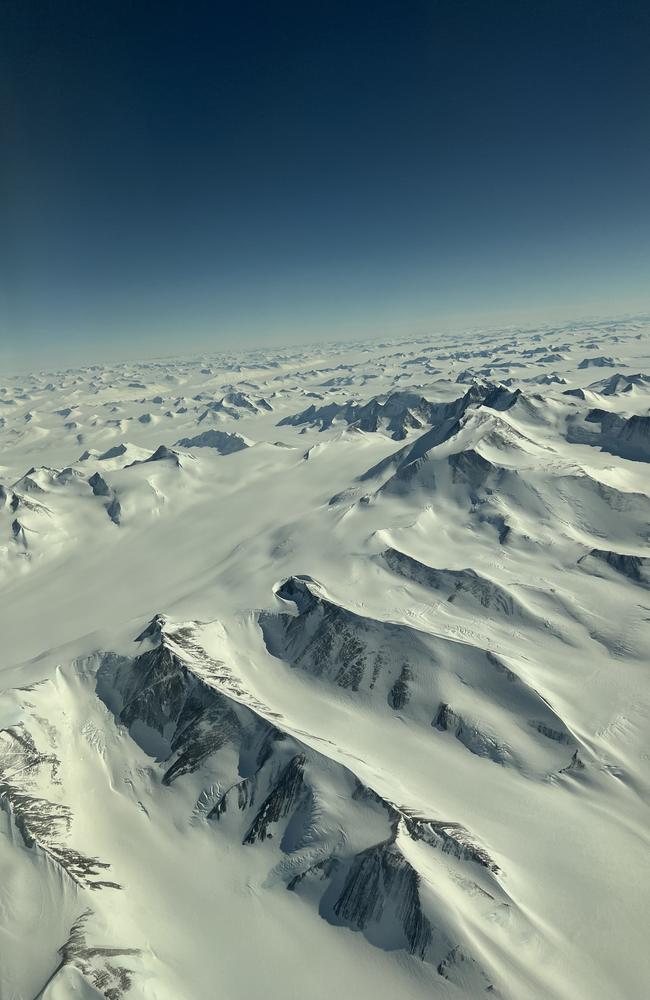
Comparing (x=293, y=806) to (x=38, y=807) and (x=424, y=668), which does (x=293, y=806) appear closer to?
(x=38, y=807)

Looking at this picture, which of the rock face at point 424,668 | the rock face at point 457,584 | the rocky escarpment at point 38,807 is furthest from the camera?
A: the rock face at point 457,584

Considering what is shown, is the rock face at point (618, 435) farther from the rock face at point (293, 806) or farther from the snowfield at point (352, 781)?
the rock face at point (293, 806)

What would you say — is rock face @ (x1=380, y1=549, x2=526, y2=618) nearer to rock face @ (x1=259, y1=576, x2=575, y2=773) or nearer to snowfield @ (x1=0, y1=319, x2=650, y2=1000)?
rock face @ (x1=259, y1=576, x2=575, y2=773)

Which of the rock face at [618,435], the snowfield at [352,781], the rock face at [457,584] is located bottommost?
the snowfield at [352,781]

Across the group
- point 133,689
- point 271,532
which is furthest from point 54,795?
point 271,532

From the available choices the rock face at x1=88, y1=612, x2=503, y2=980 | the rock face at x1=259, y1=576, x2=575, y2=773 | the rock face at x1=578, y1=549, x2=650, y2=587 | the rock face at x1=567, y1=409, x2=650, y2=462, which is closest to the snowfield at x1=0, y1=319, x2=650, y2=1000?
the rock face at x1=88, y1=612, x2=503, y2=980

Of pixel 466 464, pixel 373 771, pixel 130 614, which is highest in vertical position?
pixel 466 464

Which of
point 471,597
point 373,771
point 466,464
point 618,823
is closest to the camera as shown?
point 618,823

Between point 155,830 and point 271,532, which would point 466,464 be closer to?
point 271,532

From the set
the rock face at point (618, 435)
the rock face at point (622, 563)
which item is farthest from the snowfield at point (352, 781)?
the rock face at point (618, 435)

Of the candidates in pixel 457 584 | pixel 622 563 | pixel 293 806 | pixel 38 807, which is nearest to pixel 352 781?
pixel 293 806

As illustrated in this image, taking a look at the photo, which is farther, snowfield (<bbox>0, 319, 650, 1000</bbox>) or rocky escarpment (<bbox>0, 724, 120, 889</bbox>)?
rocky escarpment (<bbox>0, 724, 120, 889</bbox>)
